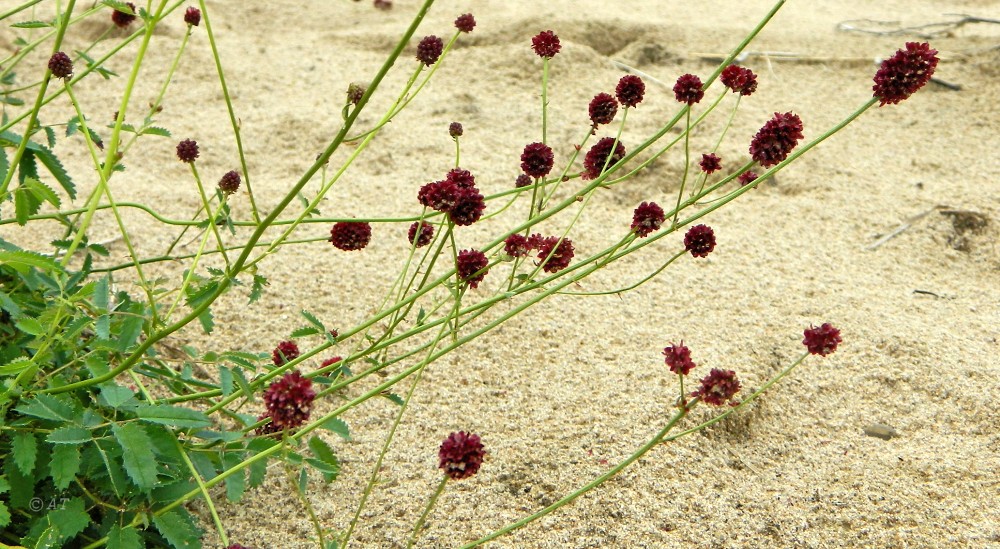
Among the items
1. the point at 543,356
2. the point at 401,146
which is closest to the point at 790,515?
the point at 543,356

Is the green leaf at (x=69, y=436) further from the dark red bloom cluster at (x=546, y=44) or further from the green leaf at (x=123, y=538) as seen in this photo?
the dark red bloom cluster at (x=546, y=44)

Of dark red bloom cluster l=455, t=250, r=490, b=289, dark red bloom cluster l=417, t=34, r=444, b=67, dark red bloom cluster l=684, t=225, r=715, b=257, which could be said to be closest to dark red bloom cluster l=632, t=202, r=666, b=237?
dark red bloom cluster l=684, t=225, r=715, b=257

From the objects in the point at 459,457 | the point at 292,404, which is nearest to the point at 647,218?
the point at 459,457

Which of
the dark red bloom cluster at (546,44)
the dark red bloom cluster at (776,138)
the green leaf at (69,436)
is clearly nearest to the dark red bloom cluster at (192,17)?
the dark red bloom cluster at (546,44)

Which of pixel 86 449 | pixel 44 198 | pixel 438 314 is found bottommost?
pixel 438 314

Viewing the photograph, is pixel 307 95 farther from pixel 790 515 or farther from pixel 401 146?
pixel 790 515

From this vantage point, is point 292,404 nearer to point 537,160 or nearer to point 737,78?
point 537,160
